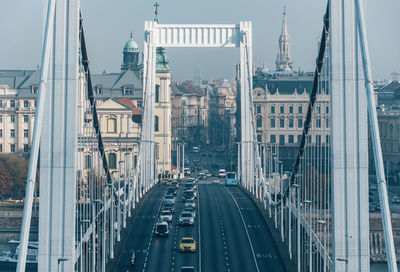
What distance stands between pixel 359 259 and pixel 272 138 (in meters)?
74.2

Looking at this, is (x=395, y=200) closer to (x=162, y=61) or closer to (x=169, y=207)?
(x=169, y=207)

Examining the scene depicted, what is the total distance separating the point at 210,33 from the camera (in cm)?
6247

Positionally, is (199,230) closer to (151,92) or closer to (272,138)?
(151,92)

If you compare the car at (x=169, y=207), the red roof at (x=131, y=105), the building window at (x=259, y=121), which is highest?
the red roof at (x=131, y=105)

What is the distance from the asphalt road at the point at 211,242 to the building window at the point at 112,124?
34.1 metres

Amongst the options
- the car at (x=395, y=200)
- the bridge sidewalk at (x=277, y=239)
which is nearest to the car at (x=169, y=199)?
the bridge sidewalk at (x=277, y=239)

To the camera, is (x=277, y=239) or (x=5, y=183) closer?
(x=277, y=239)

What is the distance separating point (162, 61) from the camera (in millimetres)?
97562

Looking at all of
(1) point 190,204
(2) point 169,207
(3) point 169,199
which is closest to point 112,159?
(3) point 169,199

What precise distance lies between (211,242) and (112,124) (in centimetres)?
4899

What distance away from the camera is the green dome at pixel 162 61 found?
317ft

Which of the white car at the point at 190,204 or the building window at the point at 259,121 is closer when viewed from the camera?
the white car at the point at 190,204

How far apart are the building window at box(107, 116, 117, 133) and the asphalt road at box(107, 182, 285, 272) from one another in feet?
112

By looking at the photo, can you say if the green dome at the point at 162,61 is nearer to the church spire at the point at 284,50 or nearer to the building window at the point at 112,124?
the building window at the point at 112,124
